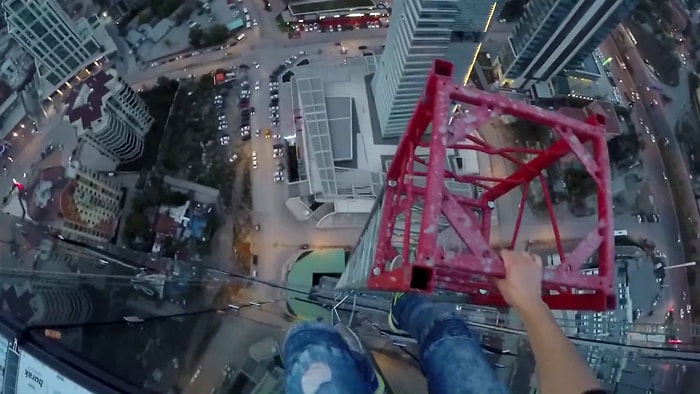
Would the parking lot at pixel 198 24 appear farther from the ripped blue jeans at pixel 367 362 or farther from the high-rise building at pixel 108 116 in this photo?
the ripped blue jeans at pixel 367 362

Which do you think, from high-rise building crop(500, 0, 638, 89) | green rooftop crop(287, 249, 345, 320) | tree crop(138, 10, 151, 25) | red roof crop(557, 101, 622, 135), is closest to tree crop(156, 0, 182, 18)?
tree crop(138, 10, 151, 25)

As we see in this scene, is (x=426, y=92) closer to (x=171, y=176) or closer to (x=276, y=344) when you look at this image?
(x=276, y=344)

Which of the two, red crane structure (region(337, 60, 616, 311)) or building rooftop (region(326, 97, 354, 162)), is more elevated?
building rooftop (region(326, 97, 354, 162))

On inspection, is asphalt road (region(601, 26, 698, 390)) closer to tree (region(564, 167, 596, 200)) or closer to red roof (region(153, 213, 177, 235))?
tree (region(564, 167, 596, 200))

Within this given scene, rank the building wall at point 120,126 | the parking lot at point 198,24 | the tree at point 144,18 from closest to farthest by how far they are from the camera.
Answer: the building wall at point 120,126, the parking lot at point 198,24, the tree at point 144,18

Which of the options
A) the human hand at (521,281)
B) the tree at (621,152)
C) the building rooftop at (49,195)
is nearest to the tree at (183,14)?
the building rooftop at (49,195)
